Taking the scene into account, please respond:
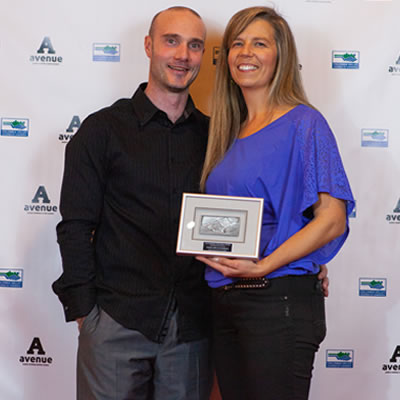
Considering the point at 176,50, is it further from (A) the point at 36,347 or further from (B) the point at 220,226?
(A) the point at 36,347

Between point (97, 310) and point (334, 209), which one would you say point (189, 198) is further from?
point (97, 310)

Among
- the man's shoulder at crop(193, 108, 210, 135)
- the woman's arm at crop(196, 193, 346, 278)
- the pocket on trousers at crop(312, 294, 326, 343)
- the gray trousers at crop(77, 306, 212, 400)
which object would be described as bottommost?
the gray trousers at crop(77, 306, 212, 400)

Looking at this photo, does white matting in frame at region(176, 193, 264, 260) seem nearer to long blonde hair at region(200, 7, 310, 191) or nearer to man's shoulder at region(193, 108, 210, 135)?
long blonde hair at region(200, 7, 310, 191)

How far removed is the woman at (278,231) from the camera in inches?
58.9

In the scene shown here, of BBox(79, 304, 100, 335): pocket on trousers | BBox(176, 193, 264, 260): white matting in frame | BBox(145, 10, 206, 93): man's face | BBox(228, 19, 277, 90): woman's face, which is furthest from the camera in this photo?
BBox(145, 10, 206, 93): man's face

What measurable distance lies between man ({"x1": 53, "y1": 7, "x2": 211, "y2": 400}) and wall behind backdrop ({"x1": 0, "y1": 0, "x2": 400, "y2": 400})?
0.53 metres

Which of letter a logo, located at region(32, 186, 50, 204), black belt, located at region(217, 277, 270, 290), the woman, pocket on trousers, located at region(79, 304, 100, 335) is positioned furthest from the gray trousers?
letter a logo, located at region(32, 186, 50, 204)

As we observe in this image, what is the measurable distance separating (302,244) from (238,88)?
63cm

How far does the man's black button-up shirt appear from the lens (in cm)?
177

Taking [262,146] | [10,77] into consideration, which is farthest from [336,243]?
[10,77]

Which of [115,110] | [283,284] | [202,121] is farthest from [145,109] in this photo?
[283,284]

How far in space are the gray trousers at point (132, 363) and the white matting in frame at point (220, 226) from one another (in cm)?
40

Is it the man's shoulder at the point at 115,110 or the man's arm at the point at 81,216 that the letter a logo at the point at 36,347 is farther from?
the man's shoulder at the point at 115,110

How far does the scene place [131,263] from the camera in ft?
5.89
